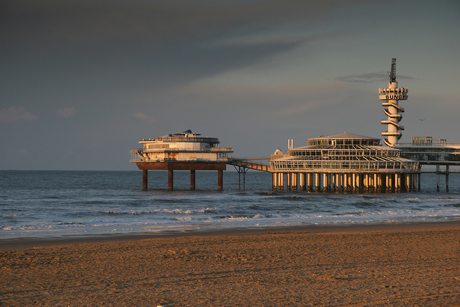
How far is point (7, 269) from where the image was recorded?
13875 mm

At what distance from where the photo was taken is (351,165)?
216 ft

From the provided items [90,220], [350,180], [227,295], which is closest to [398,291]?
[227,295]

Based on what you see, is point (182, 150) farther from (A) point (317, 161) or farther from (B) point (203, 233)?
(B) point (203, 233)

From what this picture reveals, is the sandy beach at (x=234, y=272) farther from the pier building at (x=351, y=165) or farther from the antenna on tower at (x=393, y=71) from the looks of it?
the antenna on tower at (x=393, y=71)

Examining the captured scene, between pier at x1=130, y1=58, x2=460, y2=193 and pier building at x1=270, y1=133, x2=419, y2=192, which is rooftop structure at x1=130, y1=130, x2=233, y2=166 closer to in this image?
pier at x1=130, y1=58, x2=460, y2=193

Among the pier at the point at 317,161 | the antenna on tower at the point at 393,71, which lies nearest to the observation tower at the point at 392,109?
the antenna on tower at the point at 393,71

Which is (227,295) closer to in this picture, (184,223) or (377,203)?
(184,223)

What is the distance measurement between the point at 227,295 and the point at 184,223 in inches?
735

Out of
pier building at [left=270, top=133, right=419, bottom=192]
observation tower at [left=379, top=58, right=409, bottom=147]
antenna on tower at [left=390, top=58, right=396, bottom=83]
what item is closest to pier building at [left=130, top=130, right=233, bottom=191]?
pier building at [left=270, top=133, right=419, bottom=192]

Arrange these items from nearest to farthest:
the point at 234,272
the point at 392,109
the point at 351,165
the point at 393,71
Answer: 1. the point at 234,272
2. the point at 351,165
3. the point at 392,109
4. the point at 393,71

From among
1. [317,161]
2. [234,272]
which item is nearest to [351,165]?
[317,161]

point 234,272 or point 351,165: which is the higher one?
point 351,165

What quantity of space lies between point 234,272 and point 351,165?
179ft

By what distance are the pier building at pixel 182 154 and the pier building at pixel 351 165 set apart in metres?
8.17
